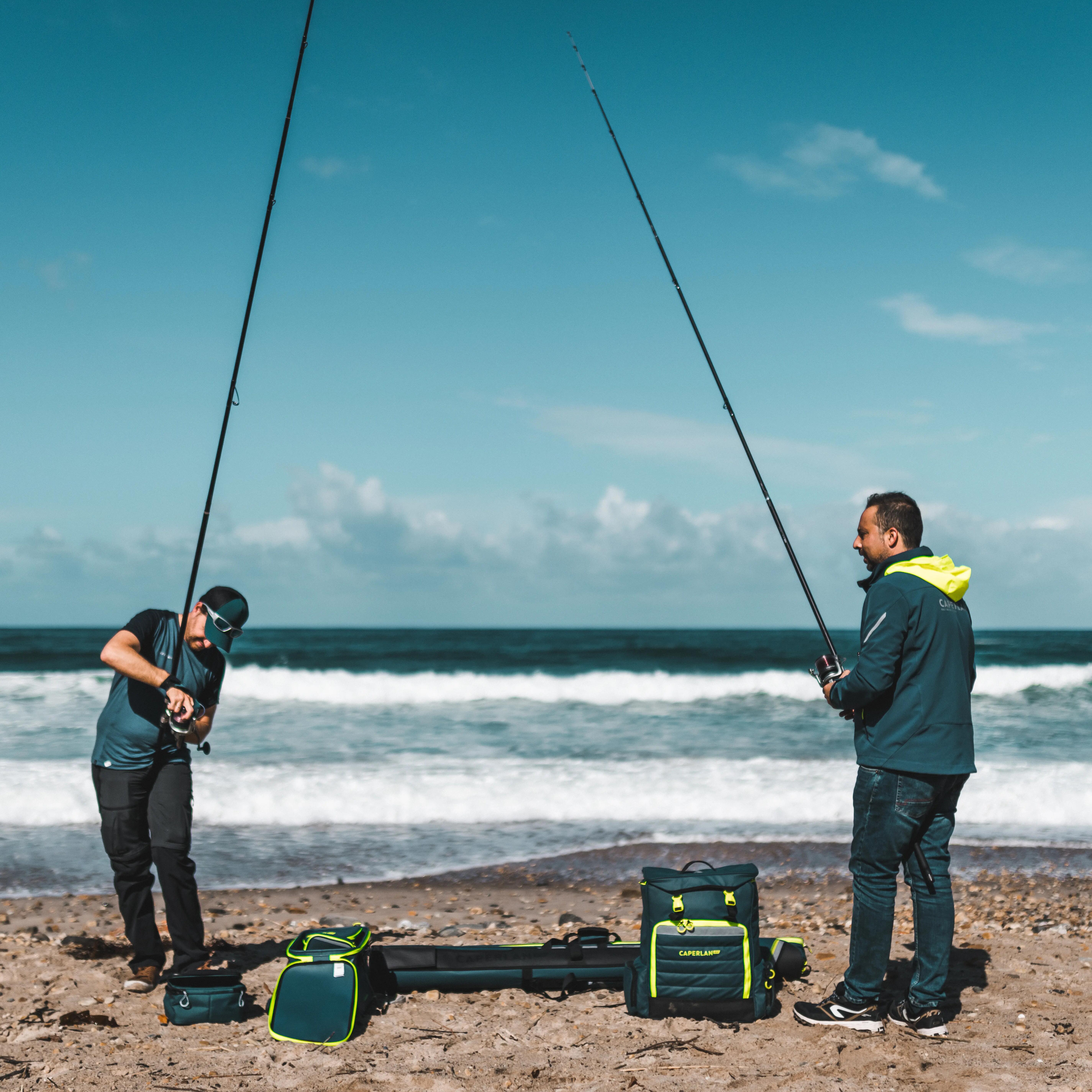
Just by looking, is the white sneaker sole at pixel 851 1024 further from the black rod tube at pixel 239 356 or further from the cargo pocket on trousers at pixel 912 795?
the black rod tube at pixel 239 356

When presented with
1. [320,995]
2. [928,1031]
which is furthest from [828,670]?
[320,995]

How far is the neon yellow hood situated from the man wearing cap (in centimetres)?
263

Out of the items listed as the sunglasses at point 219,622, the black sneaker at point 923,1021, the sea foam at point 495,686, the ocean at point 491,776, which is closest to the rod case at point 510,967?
the black sneaker at point 923,1021

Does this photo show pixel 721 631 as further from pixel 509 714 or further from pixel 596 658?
pixel 509 714

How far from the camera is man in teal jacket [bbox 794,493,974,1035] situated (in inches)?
123

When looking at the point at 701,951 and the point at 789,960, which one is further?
the point at 789,960

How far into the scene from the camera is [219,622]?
3887 mm

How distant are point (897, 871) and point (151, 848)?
301cm

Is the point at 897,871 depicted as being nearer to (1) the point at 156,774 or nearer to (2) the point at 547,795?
(1) the point at 156,774

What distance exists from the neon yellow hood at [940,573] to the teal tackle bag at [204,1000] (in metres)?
2.94

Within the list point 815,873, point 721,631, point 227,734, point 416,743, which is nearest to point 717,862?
point 815,873

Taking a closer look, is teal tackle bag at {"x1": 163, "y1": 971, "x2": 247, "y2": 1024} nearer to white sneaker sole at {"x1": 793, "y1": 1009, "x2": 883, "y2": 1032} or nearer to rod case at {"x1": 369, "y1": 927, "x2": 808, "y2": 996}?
rod case at {"x1": 369, "y1": 927, "x2": 808, "y2": 996}

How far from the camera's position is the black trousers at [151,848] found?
387 cm

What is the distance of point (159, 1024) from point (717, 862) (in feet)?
13.4
